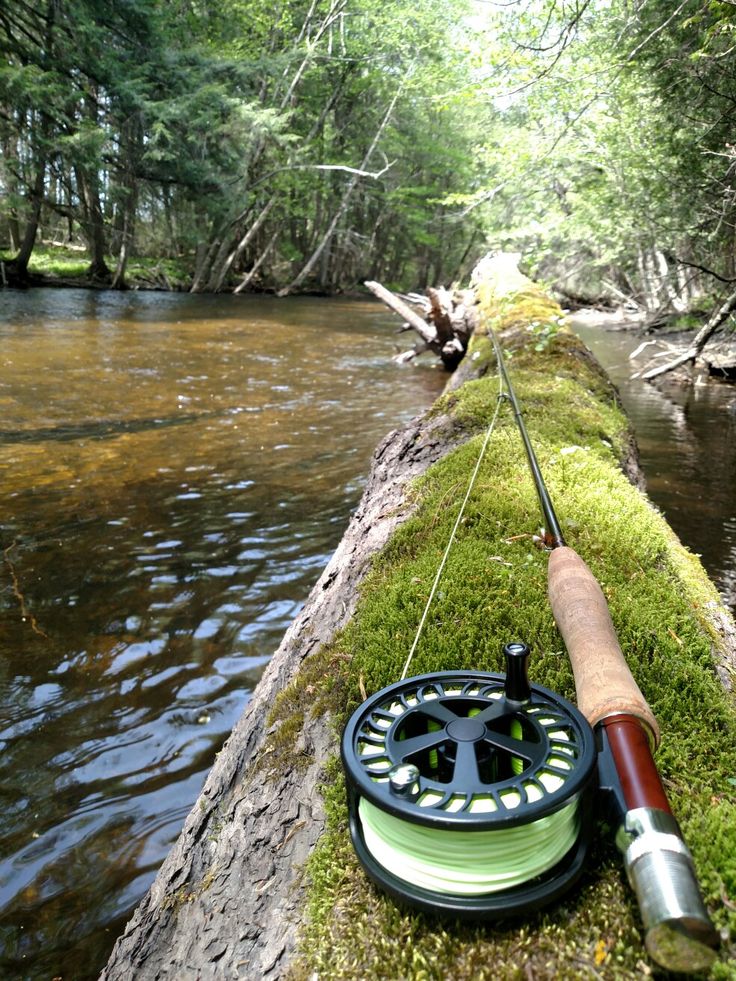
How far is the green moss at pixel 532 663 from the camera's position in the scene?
1146 mm

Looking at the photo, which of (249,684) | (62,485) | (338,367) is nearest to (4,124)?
(338,367)

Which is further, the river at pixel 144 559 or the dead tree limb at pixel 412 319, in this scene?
the dead tree limb at pixel 412 319

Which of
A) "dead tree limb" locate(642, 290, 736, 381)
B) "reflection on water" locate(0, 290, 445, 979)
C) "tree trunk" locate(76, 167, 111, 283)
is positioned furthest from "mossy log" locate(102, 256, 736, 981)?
"tree trunk" locate(76, 167, 111, 283)

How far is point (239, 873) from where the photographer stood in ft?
4.90

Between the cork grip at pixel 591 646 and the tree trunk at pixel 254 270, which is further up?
the tree trunk at pixel 254 270

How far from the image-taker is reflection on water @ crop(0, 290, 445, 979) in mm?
2572

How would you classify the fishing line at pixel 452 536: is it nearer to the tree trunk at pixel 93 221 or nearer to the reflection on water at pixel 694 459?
the reflection on water at pixel 694 459

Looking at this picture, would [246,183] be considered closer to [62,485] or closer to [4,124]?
[4,124]

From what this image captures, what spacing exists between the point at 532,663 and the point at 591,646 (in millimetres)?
236

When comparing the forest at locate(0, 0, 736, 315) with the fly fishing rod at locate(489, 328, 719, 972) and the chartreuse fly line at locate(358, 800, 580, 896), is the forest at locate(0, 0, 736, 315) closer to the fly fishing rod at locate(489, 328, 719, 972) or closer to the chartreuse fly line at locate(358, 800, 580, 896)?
the fly fishing rod at locate(489, 328, 719, 972)

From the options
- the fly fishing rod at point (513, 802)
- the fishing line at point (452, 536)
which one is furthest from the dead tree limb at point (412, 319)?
the fly fishing rod at point (513, 802)

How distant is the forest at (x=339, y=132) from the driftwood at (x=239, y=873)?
461cm

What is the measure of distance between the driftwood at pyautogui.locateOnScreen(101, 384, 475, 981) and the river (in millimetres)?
874

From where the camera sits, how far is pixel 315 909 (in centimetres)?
130
